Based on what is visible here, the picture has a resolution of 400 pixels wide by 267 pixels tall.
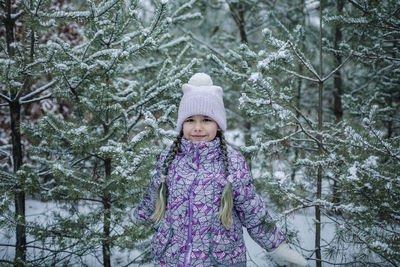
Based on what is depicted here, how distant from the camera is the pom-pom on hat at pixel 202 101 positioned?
2.08 metres

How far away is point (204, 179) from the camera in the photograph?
6.75ft

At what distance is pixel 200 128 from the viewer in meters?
2.12

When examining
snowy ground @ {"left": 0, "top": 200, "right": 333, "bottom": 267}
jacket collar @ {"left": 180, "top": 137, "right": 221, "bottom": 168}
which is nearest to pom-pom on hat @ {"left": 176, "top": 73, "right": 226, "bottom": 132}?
jacket collar @ {"left": 180, "top": 137, "right": 221, "bottom": 168}

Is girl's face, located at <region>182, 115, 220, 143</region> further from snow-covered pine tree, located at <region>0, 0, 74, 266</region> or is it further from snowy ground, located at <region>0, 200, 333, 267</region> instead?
snowy ground, located at <region>0, 200, 333, 267</region>

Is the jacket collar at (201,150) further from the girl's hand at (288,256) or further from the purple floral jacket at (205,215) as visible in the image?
the girl's hand at (288,256)

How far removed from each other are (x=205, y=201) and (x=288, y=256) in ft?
2.23

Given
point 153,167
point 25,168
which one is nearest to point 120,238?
point 153,167

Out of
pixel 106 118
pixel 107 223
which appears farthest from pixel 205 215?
pixel 106 118

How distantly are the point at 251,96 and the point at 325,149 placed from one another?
0.96 m

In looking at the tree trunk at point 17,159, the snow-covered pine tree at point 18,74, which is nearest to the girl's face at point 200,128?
the snow-covered pine tree at point 18,74

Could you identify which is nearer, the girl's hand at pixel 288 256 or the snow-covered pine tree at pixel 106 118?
the girl's hand at pixel 288 256

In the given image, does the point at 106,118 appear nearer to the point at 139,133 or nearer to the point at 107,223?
the point at 139,133

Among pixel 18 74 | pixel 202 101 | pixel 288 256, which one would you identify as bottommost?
pixel 288 256

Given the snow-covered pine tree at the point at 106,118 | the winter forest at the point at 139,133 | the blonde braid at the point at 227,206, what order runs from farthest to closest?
the snow-covered pine tree at the point at 106,118 → the winter forest at the point at 139,133 → the blonde braid at the point at 227,206
